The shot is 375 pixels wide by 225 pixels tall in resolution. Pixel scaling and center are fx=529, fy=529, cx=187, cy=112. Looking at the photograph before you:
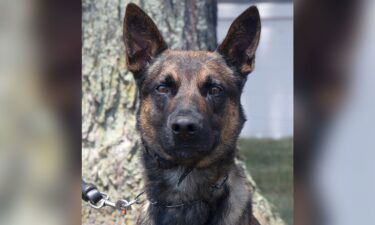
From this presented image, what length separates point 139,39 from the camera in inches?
136

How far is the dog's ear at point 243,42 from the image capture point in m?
3.31

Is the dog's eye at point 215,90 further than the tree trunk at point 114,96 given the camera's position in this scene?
No

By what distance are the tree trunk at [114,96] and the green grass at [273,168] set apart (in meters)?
0.22

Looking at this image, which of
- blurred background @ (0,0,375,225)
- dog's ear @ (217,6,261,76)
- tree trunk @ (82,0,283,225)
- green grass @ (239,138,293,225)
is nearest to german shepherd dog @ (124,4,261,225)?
dog's ear @ (217,6,261,76)

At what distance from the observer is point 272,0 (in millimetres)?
3398

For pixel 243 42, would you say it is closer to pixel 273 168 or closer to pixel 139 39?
pixel 139 39

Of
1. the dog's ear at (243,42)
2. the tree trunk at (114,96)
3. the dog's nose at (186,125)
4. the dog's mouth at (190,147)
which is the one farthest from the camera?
the tree trunk at (114,96)

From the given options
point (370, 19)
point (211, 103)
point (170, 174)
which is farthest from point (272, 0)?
point (170, 174)

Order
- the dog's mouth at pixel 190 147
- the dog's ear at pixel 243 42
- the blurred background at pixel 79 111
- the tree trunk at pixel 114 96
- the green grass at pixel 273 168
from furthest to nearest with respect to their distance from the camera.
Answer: the tree trunk at pixel 114 96 < the green grass at pixel 273 168 < the dog's ear at pixel 243 42 < the dog's mouth at pixel 190 147 < the blurred background at pixel 79 111

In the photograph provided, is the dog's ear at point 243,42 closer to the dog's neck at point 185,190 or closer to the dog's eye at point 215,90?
the dog's eye at point 215,90

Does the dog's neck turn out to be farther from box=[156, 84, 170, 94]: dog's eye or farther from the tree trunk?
the tree trunk

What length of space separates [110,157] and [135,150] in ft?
0.71

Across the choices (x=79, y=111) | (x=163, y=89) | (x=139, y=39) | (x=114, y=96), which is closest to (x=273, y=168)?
(x=163, y=89)

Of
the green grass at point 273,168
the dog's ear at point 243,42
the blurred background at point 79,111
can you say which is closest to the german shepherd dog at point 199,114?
the dog's ear at point 243,42
